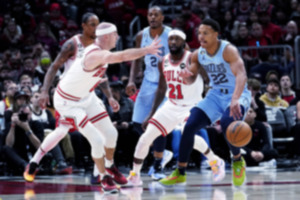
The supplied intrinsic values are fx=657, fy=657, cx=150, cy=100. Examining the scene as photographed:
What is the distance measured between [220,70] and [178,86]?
1.03 m

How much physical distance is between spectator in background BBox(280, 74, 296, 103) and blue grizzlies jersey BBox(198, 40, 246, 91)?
4.91m

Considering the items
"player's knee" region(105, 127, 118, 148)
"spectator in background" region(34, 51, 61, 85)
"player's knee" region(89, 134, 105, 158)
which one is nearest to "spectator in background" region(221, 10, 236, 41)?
"spectator in background" region(34, 51, 61, 85)

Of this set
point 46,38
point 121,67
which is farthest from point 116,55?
point 46,38

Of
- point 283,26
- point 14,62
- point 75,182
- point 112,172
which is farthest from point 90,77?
point 283,26

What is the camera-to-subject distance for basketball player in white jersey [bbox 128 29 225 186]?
24.6 feet

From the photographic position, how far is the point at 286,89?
38.6 feet

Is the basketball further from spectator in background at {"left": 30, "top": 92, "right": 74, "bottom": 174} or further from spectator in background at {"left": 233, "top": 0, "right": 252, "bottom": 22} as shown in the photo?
spectator in background at {"left": 233, "top": 0, "right": 252, "bottom": 22}

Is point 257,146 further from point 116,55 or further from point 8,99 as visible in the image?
point 116,55

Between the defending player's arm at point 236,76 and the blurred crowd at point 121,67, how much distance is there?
3.62m

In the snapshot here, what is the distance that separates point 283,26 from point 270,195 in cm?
926

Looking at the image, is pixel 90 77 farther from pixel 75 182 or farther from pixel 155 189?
pixel 75 182

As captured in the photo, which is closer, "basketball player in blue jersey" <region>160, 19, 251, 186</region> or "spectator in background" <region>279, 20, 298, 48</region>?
"basketball player in blue jersey" <region>160, 19, 251, 186</region>

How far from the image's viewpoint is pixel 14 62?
12852 mm

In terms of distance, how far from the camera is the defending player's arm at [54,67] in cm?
769
